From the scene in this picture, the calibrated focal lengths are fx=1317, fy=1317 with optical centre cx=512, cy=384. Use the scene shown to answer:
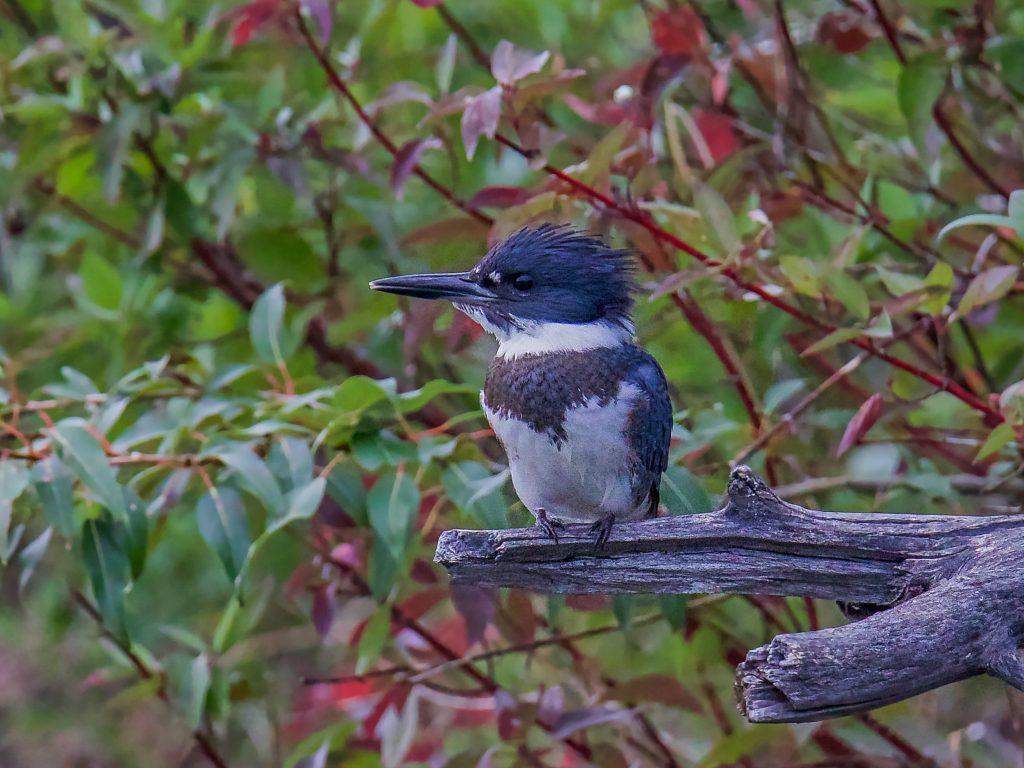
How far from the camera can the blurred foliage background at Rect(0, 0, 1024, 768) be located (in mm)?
2422

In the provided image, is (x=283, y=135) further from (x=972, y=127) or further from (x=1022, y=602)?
(x=1022, y=602)

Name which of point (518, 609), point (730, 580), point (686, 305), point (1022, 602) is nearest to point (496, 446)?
point (518, 609)

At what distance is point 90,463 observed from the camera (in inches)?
88.4

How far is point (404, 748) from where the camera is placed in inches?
105

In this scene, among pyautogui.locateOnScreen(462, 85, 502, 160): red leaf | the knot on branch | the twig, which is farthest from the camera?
the twig

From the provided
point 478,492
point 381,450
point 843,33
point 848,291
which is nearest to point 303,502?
point 381,450

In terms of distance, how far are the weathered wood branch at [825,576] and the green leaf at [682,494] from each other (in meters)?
0.23

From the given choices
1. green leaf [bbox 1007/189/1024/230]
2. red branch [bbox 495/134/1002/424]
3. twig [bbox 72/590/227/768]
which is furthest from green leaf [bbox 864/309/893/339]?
twig [bbox 72/590/227/768]

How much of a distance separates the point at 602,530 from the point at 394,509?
41 centimetres

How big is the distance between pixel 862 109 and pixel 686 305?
47.7 inches

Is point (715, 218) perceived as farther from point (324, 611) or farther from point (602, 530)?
point (324, 611)

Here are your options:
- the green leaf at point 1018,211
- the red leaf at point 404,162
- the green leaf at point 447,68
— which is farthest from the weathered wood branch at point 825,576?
the green leaf at point 447,68

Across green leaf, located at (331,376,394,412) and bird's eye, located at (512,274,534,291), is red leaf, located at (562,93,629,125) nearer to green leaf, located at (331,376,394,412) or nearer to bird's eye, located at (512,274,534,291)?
bird's eye, located at (512,274,534,291)

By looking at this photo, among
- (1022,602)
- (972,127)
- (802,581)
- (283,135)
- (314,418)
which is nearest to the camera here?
(1022,602)
